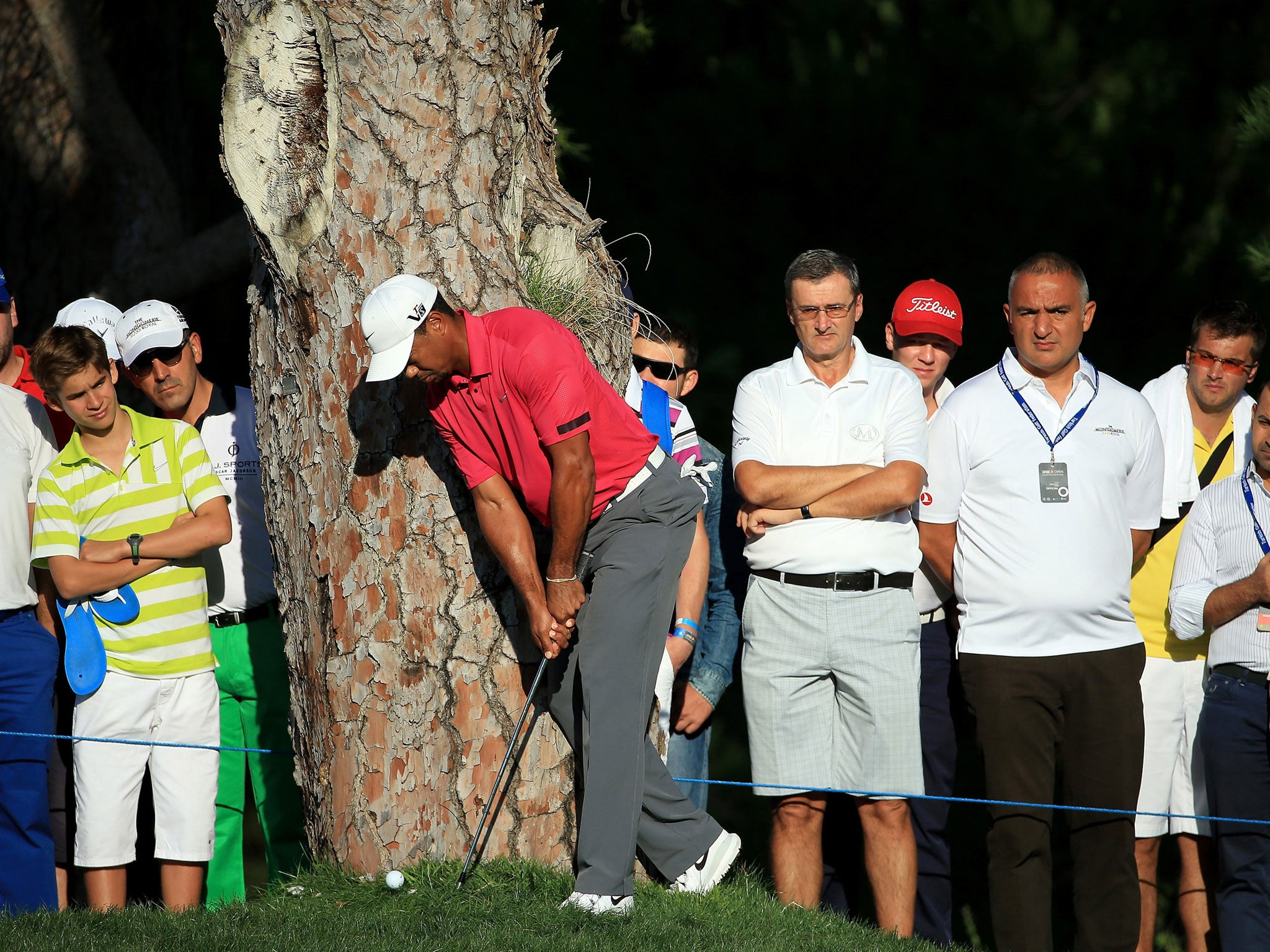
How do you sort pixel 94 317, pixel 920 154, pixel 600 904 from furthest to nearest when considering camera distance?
pixel 920 154, pixel 94 317, pixel 600 904

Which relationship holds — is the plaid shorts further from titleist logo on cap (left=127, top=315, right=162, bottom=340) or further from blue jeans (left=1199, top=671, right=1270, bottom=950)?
titleist logo on cap (left=127, top=315, right=162, bottom=340)

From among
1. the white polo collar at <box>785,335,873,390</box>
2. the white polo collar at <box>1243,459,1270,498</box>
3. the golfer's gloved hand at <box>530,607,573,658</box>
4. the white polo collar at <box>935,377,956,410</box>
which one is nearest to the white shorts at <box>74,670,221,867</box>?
the golfer's gloved hand at <box>530,607,573,658</box>

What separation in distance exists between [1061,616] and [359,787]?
80.5 inches

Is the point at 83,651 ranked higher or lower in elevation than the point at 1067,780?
higher

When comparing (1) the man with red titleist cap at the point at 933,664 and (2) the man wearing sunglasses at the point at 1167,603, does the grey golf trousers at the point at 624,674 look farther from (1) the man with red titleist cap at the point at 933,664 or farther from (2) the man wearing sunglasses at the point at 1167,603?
(2) the man wearing sunglasses at the point at 1167,603

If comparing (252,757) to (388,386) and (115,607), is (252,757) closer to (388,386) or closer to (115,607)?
(115,607)

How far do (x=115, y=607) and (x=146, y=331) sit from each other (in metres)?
0.96

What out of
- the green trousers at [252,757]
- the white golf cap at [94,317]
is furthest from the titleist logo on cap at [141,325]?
the green trousers at [252,757]

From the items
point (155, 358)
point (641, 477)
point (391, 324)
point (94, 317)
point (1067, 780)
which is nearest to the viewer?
point (391, 324)

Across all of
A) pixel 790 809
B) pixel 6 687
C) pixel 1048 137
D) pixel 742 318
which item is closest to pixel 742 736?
pixel 742 318

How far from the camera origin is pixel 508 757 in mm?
3676

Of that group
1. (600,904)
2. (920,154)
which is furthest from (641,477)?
(920,154)

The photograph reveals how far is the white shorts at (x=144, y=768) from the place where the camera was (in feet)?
12.8

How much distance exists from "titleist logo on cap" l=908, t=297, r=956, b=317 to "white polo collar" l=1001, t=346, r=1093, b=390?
1.45 ft
